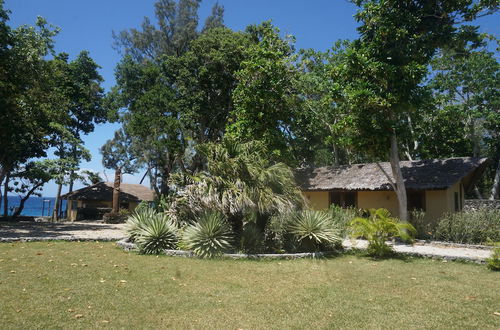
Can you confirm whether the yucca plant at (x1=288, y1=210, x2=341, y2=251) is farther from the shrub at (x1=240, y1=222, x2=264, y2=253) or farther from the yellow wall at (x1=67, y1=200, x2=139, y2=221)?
the yellow wall at (x1=67, y1=200, x2=139, y2=221)

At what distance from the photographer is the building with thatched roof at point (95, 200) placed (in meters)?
34.6

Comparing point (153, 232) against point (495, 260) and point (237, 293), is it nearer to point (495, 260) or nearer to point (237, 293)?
point (237, 293)

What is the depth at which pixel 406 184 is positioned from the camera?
19828mm

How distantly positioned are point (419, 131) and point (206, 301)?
2950 cm

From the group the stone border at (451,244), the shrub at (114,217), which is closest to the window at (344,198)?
the stone border at (451,244)

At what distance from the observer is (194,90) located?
28281 mm

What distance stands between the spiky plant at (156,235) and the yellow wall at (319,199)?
527 inches

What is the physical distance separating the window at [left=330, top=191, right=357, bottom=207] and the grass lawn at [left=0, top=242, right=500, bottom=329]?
39.8 feet

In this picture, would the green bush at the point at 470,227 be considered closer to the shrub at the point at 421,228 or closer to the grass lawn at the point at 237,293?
the shrub at the point at 421,228

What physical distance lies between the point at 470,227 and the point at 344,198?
8.82 metres

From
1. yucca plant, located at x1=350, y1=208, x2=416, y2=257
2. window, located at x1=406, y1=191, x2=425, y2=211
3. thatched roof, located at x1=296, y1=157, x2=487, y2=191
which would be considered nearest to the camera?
yucca plant, located at x1=350, y1=208, x2=416, y2=257

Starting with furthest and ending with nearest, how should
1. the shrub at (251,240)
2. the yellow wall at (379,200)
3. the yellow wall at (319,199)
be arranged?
the yellow wall at (319,199) → the yellow wall at (379,200) → the shrub at (251,240)

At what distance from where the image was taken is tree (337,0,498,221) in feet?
51.8

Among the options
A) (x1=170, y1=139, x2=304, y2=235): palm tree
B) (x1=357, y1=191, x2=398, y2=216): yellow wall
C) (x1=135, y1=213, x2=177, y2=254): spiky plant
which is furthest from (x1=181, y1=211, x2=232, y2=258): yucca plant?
(x1=357, y1=191, x2=398, y2=216): yellow wall
